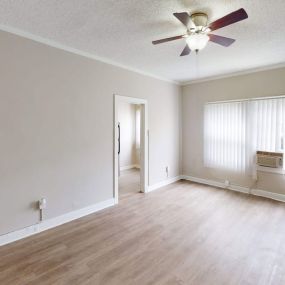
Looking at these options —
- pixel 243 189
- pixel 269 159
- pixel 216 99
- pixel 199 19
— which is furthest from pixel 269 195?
pixel 199 19

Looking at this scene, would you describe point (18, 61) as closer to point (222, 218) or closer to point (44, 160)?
point (44, 160)

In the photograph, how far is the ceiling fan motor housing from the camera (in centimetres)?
207

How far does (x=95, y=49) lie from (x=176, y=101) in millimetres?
2697

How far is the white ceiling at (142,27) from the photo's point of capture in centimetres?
195

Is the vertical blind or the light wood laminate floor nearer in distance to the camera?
the light wood laminate floor

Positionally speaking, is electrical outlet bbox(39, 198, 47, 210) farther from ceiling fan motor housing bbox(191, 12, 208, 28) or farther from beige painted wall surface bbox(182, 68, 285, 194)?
beige painted wall surface bbox(182, 68, 285, 194)

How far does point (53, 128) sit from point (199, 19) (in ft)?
7.60

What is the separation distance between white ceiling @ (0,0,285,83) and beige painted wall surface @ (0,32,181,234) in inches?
12.4

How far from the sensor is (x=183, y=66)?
3.88m

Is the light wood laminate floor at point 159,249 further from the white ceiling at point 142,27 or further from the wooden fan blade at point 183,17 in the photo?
the white ceiling at point 142,27

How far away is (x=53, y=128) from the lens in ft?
9.43

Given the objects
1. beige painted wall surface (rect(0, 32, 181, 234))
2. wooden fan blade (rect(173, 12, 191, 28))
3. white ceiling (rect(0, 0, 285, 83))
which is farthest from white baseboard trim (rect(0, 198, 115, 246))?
wooden fan blade (rect(173, 12, 191, 28))

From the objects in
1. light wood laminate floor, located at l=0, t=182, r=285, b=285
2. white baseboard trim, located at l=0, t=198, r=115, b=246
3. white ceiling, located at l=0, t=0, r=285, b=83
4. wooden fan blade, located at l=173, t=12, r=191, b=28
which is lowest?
light wood laminate floor, located at l=0, t=182, r=285, b=285

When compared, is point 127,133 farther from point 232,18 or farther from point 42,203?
point 232,18
